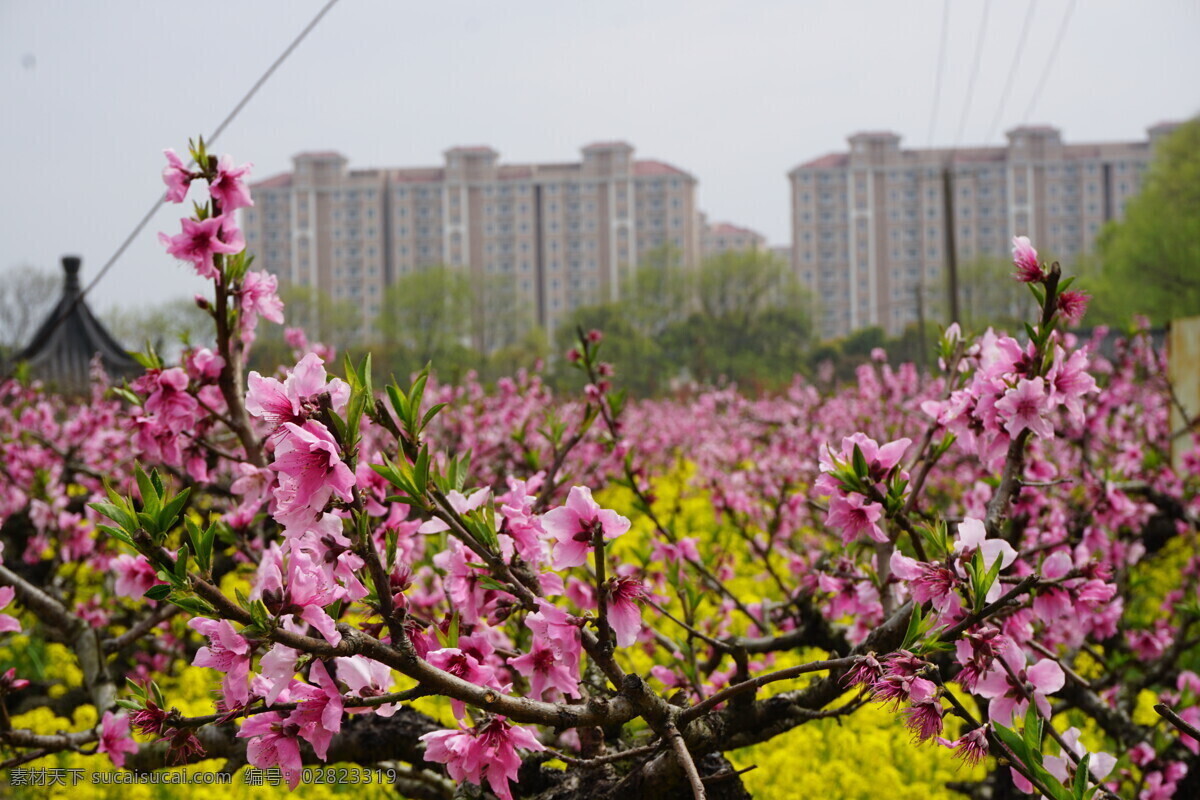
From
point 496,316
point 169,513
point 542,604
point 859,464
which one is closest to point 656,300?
point 496,316

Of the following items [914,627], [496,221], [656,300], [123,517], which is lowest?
[914,627]

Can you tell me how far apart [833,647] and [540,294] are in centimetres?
8290

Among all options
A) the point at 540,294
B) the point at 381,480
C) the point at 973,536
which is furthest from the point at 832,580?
the point at 540,294

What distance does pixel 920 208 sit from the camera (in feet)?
277

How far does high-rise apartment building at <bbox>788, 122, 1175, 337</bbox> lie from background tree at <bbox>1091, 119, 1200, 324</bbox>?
47.1 metres

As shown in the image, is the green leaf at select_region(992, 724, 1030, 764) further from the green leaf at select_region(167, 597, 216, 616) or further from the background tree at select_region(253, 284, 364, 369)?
the background tree at select_region(253, 284, 364, 369)

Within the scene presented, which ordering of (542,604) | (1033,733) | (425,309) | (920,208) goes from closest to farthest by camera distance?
1. (1033,733)
2. (542,604)
3. (425,309)
4. (920,208)

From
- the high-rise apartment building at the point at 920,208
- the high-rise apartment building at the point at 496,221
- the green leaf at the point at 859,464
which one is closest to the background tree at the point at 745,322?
the high-rise apartment building at the point at 920,208

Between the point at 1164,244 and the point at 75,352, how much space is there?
27539mm

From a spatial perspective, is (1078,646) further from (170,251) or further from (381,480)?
(170,251)

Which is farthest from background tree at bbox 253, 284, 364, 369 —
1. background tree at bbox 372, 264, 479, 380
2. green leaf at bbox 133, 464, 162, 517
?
green leaf at bbox 133, 464, 162, 517

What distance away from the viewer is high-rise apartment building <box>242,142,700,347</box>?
3292 inches

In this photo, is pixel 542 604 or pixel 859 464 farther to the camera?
pixel 859 464

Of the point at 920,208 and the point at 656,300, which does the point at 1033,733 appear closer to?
the point at 656,300
